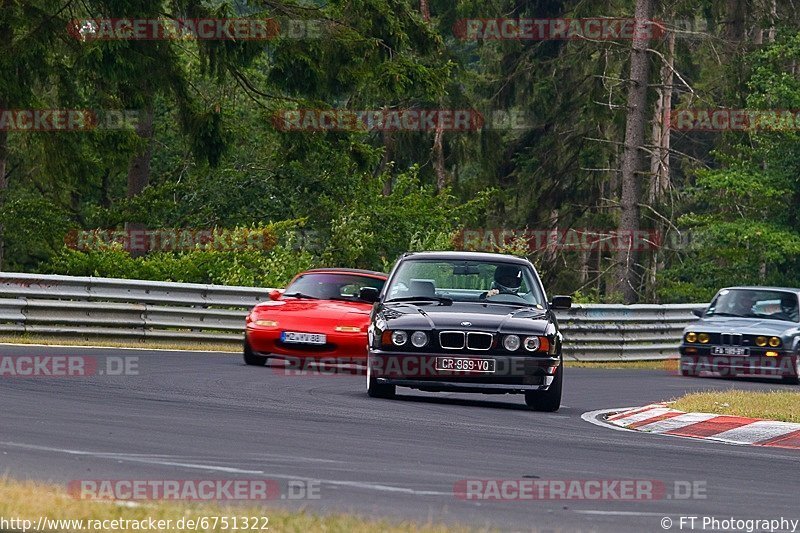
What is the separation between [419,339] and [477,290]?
1740 mm

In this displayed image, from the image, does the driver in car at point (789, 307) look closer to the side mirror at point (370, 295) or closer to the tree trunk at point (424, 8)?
the side mirror at point (370, 295)

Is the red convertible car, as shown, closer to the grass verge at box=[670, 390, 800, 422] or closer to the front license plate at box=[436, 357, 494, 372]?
the front license plate at box=[436, 357, 494, 372]

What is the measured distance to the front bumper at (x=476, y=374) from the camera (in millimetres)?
14719

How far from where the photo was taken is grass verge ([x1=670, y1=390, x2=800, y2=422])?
50.8 feet

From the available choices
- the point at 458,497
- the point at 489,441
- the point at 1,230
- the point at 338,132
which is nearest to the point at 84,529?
the point at 458,497

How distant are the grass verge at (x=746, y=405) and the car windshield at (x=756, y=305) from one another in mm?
6860

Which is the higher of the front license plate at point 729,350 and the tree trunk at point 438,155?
the tree trunk at point 438,155

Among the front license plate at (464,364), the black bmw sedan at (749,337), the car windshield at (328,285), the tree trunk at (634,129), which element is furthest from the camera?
the tree trunk at (634,129)

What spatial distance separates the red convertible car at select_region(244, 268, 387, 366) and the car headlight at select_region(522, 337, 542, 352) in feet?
14.2

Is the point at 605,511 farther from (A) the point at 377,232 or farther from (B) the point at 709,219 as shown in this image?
(B) the point at 709,219

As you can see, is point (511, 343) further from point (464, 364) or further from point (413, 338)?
point (413, 338)

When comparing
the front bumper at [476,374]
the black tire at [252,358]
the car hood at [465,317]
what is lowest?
the black tire at [252,358]

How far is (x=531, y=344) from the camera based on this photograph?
14.8 metres

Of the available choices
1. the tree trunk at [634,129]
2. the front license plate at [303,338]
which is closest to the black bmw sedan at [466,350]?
the front license plate at [303,338]
